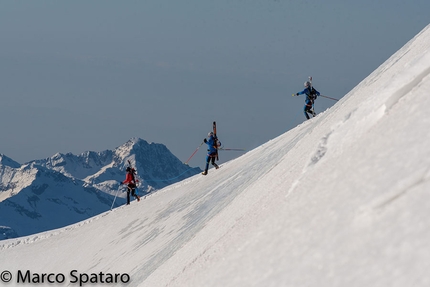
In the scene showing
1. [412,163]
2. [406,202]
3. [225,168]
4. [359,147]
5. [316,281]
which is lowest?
[316,281]

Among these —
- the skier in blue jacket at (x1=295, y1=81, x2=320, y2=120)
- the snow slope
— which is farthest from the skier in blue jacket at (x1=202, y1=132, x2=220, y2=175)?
the snow slope

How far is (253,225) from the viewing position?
31.1 ft

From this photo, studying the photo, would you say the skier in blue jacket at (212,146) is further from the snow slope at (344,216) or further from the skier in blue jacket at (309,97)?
the snow slope at (344,216)

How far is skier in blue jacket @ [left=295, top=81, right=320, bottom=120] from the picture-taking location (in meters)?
29.1

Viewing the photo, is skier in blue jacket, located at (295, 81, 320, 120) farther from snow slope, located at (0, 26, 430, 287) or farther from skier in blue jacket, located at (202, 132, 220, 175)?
snow slope, located at (0, 26, 430, 287)

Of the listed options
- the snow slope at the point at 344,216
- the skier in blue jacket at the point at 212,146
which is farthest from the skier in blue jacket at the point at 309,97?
the snow slope at the point at 344,216

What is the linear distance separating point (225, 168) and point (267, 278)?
21861 millimetres

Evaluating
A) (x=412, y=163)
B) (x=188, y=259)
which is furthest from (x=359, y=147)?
(x=188, y=259)

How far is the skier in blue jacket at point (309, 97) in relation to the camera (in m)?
29.1

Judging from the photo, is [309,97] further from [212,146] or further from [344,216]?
[344,216]

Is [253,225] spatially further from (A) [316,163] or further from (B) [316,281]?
(B) [316,281]

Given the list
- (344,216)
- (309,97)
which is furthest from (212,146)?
(344,216)

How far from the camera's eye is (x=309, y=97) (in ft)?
95.5

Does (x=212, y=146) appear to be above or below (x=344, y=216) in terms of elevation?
above
